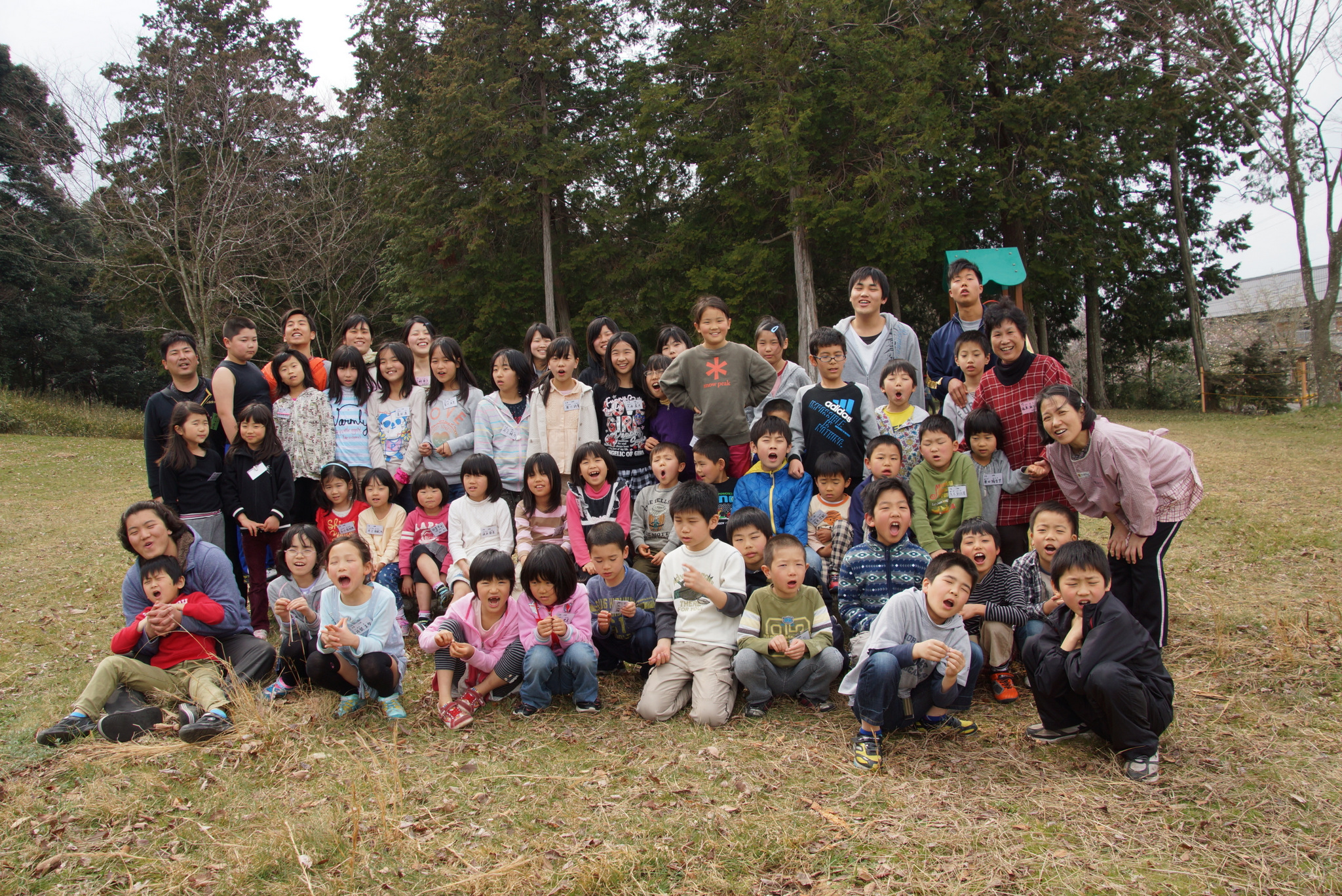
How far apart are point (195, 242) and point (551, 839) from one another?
19062 millimetres

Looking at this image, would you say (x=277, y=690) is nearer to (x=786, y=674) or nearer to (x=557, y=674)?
(x=557, y=674)

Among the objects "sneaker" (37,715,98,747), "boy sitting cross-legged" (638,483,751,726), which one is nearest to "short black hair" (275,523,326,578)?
"sneaker" (37,715,98,747)

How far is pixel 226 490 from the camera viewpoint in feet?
16.8

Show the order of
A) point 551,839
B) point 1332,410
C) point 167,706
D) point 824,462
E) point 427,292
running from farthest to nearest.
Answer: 1. point 427,292
2. point 1332,410
3. point 824,462
4. point 167,706
5. point 551,839

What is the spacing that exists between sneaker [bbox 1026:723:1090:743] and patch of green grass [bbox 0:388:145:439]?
19.3m

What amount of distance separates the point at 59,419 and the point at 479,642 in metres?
18.7

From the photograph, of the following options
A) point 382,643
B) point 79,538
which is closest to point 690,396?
point 382,643

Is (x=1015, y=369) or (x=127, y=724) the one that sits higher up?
(x=1015, y=369)

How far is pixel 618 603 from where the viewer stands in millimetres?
4242

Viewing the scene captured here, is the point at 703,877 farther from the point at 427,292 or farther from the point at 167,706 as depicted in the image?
the point at 427,292

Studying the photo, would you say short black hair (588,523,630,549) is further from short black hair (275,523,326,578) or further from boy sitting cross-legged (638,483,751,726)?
short black hair (275,523,326,578)

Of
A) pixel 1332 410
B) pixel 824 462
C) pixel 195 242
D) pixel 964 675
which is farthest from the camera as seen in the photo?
pixel 195 242

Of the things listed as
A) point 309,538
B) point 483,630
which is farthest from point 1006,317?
point 309,538

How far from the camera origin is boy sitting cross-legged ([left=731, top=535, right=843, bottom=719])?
3.76m
